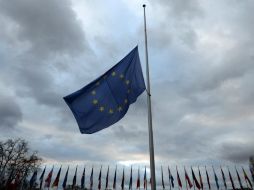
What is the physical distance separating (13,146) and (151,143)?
56918mm

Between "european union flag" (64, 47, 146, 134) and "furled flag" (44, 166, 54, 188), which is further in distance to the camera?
"furled flag" (44, 166, 54, 188)

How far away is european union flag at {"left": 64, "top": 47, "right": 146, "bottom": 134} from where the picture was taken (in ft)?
41.2

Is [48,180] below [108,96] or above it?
above

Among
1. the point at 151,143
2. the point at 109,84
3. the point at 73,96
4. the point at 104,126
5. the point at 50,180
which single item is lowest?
the point at 151,143

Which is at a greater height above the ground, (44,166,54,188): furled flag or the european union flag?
(44,166,54,188): furled flag

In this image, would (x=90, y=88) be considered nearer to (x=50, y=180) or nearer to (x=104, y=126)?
(x=104, y=126)

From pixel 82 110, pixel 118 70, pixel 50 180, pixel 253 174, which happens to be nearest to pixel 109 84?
pixel 118 70

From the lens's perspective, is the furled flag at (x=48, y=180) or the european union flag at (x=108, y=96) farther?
the furled flag at (x=48, y=180)

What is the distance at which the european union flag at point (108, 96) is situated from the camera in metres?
12.6

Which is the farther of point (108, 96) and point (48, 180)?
point (48, 180)

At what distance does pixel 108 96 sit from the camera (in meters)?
13.4

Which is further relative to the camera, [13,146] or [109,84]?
[13,146]

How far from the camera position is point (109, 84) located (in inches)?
534

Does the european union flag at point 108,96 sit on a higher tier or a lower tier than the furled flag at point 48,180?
Result: lower
